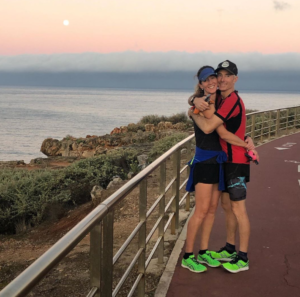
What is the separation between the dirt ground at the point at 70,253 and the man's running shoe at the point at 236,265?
2.10 feet

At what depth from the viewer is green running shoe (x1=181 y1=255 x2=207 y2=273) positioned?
13.6 feet

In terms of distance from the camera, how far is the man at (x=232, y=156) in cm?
362

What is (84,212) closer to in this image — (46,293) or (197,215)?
(46,293)

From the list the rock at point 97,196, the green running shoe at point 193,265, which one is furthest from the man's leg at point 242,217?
the rock at point 97,196

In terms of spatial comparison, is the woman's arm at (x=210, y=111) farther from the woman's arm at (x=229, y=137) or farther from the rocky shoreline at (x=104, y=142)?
the rocky shoreline at (x=104, y=142)

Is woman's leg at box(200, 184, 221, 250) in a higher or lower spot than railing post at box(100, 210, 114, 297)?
lower

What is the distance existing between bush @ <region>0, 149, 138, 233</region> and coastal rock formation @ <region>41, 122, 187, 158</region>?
9.44 m

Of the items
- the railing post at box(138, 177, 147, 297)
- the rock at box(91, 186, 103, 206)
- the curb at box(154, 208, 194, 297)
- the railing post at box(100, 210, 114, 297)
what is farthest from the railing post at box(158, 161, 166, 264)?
the rock at box(91, 186, 103, 206)

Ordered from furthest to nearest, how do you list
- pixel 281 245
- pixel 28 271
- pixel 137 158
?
1. pixel 137 158
2. pixel 281 245
3. pixel 28 271

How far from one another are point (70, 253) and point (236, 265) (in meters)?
2.20

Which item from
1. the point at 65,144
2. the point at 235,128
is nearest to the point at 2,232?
Result: the point at 235,128

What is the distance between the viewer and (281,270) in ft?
13.9

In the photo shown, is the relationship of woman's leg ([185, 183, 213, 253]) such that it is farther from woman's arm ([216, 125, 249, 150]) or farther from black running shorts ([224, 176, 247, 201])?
woman's arm ([216, 125, 249, 150])

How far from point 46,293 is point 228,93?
2.60 m
